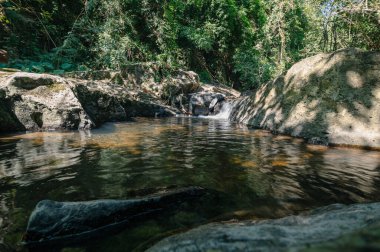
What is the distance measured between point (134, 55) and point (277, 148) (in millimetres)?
11311

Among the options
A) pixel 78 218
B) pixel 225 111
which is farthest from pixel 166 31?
pixel 78 218

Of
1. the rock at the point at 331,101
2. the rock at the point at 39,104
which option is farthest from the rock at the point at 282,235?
the rock at the point at 39,104

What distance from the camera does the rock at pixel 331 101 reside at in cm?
561

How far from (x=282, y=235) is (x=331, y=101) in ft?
19.6

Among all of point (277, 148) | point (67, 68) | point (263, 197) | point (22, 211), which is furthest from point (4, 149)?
point (67, 68)

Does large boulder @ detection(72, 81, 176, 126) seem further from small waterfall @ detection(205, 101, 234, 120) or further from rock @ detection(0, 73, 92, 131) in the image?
small waterfall @ detection(205, 101, 234, 120)

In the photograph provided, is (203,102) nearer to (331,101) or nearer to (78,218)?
(331,101)

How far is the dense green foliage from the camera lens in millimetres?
10547

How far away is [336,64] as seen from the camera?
6.82 m

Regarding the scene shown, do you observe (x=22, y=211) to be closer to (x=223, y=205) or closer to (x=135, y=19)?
(x=223, y=205)

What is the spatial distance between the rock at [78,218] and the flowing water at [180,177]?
0.12 meters

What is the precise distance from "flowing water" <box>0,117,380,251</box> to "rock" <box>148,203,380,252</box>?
1.89 feet

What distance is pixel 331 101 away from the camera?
20.9 feet

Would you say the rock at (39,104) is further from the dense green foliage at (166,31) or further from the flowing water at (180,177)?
the dense green foliage at (166,31)
